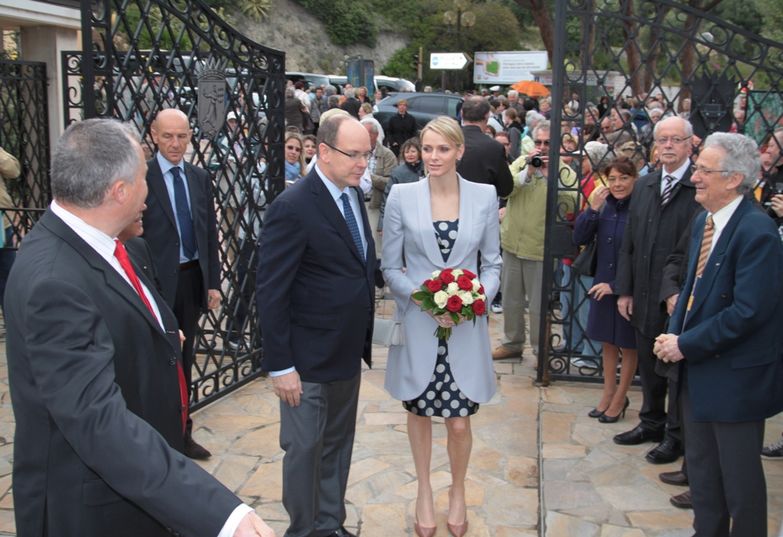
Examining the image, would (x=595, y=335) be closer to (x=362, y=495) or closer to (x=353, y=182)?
(x=362, y=495)

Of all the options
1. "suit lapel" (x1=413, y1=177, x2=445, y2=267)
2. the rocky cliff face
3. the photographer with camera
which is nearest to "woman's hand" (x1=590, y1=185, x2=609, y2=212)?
the photographer with camera

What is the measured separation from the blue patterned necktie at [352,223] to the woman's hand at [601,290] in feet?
7.64

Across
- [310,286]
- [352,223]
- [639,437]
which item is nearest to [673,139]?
[639,437]

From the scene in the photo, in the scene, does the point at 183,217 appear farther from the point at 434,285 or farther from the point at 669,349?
the point at 669,349

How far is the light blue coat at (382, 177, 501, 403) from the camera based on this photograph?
4168 mm

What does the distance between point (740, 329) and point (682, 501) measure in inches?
60.8

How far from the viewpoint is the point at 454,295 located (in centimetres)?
395

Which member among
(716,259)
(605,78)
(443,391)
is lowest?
(443,391)

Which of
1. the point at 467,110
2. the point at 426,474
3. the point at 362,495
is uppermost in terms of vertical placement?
the point at 467,110

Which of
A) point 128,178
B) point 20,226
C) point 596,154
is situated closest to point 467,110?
point 596,154

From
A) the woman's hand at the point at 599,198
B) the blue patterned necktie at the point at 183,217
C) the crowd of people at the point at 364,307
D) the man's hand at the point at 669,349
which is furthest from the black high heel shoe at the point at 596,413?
the blue patterned necktie at the point at 183,217

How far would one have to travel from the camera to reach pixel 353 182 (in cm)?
380

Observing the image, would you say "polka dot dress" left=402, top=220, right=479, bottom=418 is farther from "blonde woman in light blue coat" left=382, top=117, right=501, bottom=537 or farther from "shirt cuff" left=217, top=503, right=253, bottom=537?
"shirt cuff" left=217, top=503, right=253, bottom=537

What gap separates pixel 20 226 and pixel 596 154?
236 inches
